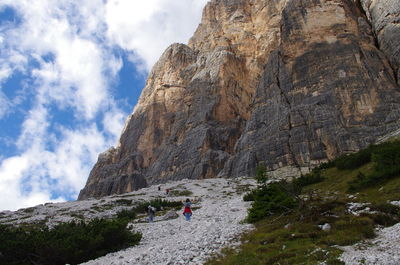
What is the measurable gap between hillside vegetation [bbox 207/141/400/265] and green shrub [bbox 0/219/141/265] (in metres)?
6.24

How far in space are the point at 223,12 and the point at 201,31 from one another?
15298mm

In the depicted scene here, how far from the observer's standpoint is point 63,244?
49.8ft

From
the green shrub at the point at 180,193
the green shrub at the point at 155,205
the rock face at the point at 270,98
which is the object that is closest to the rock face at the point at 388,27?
the rock face at the point at 270,98

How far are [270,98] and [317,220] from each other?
207ft

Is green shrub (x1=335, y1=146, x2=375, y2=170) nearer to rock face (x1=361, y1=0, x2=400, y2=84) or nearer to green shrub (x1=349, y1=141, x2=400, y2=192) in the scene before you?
green shrub (x1=349, y1=141, x2=400, y2=192)

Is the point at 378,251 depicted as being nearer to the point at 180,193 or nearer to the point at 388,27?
the point at 180,193

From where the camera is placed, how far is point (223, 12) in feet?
442

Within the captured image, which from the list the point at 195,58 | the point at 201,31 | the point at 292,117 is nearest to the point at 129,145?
the point at 195,58

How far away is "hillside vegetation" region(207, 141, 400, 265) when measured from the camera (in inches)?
439

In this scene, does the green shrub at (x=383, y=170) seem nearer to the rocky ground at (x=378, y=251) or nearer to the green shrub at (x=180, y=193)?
the rocky ground at (x=378, y=251)

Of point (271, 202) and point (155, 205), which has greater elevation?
point (155, 205)

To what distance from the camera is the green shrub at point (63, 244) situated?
14.9 m

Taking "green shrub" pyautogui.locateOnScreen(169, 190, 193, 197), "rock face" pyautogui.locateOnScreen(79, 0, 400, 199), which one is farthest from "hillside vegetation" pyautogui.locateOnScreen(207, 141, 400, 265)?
"rock face" pyautogui.locateOnScreen(79, 0, 400, 199)

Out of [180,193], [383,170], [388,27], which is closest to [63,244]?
[383,170]
